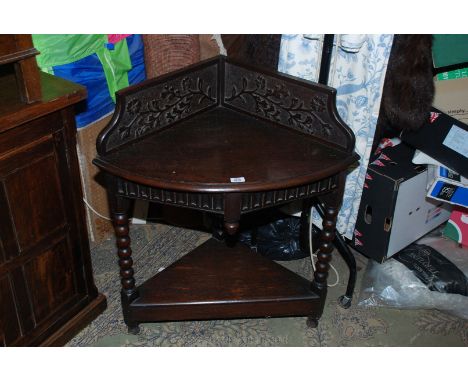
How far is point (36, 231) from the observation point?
169cm

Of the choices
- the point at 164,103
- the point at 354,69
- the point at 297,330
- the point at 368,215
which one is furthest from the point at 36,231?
the point at 368,215

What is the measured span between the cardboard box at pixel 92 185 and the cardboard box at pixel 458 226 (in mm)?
1423

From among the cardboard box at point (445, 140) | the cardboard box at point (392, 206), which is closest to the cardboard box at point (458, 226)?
the cardboard box at point (392, 206)

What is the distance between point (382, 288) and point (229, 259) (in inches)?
23.4

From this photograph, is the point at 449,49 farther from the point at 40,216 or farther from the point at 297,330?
the point at 40,216

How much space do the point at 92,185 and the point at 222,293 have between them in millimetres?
714

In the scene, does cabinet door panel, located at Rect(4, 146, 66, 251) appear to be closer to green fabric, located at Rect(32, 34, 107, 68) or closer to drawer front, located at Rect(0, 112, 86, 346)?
drawer front, located at Rect(0, 112, 86, 346)

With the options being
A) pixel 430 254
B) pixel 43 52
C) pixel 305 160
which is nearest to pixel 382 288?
pixel 430 254

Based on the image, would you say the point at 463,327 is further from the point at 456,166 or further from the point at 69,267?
the point at 69,267

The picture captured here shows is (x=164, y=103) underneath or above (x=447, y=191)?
above

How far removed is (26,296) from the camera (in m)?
1.74

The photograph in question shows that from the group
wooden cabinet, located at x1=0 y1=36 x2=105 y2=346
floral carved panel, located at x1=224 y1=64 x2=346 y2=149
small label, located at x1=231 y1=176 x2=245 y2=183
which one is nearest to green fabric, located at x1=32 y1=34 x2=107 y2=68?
wooden cabinet, located at x1=0 y1=36 x2=105 y2=346

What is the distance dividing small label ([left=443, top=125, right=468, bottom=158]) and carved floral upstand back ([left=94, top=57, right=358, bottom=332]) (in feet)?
1.94

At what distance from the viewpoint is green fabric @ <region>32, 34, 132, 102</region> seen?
184cm
